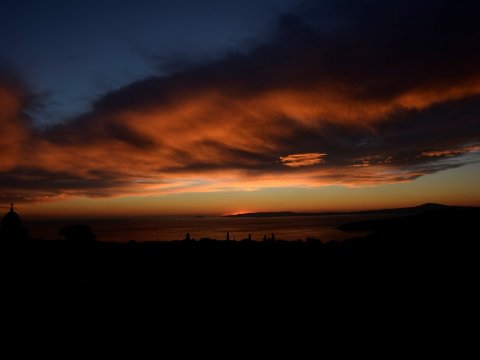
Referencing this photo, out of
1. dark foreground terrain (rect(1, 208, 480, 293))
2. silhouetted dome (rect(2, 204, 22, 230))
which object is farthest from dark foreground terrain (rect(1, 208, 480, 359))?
silhouetted dome (rect(2, 204, 22, 230))

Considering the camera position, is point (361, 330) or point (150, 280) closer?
point (361, 330)

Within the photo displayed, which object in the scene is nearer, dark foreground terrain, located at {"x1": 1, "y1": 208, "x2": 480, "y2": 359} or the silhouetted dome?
dark foreground terrain, located at {"x1": 1, "y1": 208, "x2": 480, "y2": 359}

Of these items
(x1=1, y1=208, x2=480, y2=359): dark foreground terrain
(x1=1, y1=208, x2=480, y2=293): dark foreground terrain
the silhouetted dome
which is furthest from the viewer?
the silhouetted dome

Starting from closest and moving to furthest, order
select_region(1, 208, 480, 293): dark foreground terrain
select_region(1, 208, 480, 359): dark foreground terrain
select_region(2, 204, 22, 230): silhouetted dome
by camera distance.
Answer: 1. select_region(1, 208, 480, 359): dark foreground terrain
2. select_region(1, 208, 480, 293): dark foreground terrain
3. select_region(2, 204, 22, 230): silhouetted dome

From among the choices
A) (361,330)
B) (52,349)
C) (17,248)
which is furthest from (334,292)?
(17,248)

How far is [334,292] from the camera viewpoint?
1850cm

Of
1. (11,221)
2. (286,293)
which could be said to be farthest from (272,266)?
(11,221)

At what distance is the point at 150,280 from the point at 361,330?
1406cm

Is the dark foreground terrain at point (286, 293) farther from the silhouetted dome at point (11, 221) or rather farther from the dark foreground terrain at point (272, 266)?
the silhouetted dome at point (11, 221)

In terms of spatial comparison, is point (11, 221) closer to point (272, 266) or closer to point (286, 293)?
point (272, 266)

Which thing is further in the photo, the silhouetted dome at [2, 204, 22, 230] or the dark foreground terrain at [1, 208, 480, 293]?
the silhouetted dome at [2, 204, 22, 230]

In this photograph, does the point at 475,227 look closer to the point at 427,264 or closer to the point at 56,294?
the point at 427,264

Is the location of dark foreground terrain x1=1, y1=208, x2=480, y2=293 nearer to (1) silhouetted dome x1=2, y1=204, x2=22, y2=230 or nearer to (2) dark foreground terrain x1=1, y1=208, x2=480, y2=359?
(2) dark foreground terrain x1=1, y1=208, x2=480, y2=359

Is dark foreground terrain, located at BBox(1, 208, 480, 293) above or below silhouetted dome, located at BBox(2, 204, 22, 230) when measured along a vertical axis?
below
